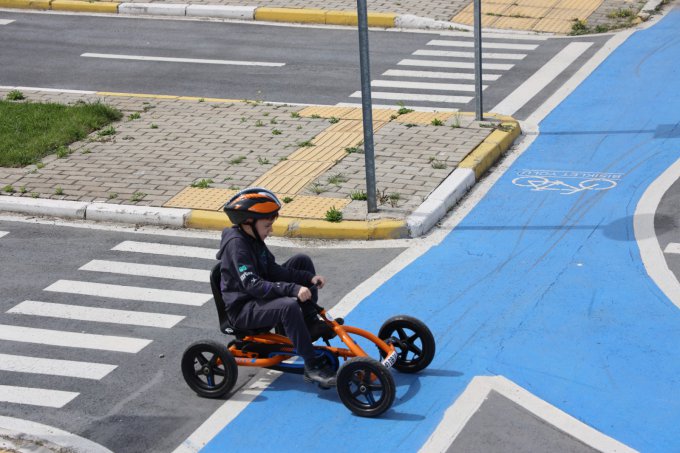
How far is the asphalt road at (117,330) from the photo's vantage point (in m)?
7.82

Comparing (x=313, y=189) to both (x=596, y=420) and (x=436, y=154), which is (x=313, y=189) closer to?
(x=436, y=154)

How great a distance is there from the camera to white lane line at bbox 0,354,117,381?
860 cm

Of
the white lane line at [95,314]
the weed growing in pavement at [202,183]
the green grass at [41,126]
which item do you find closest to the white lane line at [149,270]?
the white lane line at [95,314]

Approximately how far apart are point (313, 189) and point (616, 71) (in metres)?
6.72

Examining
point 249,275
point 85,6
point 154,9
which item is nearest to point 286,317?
point 249,275

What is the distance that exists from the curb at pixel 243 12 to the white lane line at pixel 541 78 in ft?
9.06

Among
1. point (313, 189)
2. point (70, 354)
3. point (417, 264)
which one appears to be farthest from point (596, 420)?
point (313, 189)

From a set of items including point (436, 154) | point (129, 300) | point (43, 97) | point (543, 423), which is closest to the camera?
point (543, 423)

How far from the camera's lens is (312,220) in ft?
37.9

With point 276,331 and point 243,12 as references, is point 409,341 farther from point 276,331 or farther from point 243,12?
point 243,12

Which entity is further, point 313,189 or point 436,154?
point 436,154

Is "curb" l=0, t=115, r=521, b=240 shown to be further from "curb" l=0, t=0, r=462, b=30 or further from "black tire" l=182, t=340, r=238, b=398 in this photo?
"curb" l=0, t=0, r=462, b=30

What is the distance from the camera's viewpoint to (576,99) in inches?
617

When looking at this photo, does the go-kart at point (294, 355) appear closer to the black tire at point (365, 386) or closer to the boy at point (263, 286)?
the black tire at point (365, 386)
